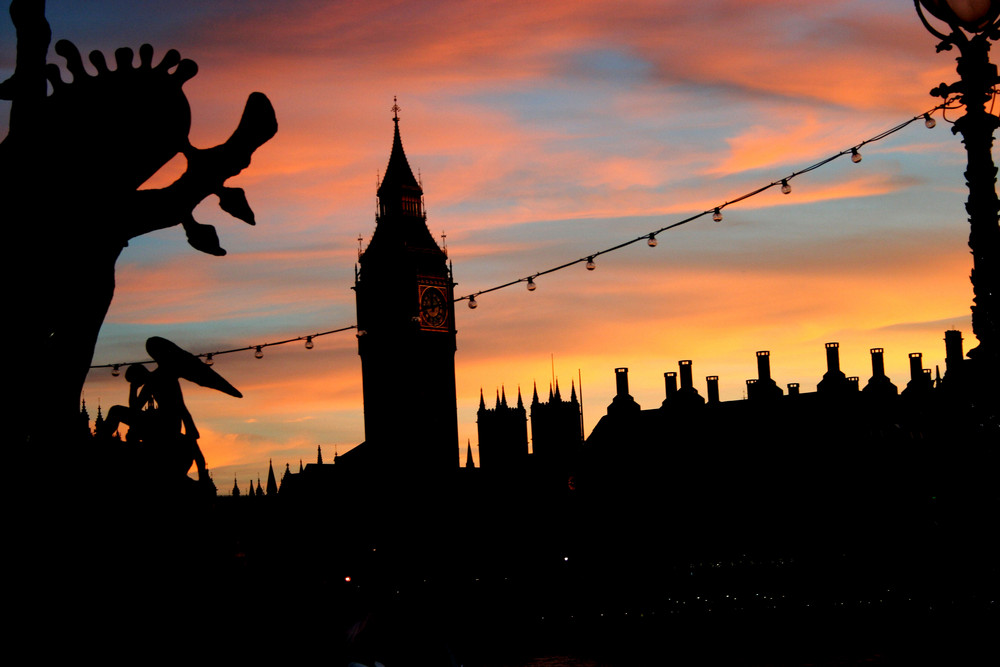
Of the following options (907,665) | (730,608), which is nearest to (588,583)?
(730,608)

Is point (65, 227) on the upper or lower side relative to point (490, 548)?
upper

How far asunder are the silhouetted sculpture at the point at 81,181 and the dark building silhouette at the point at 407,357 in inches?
2534

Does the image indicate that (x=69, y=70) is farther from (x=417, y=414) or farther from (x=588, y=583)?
(x=417, y=414)

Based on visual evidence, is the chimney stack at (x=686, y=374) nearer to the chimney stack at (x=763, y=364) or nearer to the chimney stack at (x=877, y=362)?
the chimney stack at (x=763, y=364)

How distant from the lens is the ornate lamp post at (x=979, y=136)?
561 cm

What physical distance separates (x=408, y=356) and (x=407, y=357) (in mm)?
78

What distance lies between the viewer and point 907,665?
25469 millimetres

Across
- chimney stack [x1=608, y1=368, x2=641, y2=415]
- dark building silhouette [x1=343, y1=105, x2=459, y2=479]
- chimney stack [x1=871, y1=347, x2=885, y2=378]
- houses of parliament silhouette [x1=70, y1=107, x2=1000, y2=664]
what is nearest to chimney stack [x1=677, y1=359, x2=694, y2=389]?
houses of parliament silhouette [x1=70, y1=107, x2=1000, y2=664]

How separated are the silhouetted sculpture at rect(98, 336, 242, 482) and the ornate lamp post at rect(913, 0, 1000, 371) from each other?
3623 mm

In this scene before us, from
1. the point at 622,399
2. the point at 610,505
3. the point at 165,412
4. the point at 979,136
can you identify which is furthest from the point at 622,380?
the point at 979,136

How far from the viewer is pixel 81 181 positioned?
619cm

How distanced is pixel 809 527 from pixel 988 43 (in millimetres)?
46489

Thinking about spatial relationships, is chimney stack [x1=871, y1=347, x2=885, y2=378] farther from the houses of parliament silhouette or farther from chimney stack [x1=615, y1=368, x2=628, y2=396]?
chimney stack [x1=615, y1=368, x2=628, y2=396]

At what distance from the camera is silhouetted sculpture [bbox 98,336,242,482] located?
645 centimetres
